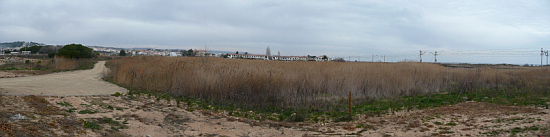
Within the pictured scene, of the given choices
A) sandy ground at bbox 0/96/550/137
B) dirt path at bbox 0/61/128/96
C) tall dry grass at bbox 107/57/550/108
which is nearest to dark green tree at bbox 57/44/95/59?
tall dry grass at bbox 107/57/550/108

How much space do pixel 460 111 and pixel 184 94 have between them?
11.6 metres

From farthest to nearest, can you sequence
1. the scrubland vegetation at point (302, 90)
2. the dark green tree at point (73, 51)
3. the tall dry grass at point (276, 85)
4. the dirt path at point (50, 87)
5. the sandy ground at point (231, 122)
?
the dark green tree at point (73, 51), the tall dry grass at point (276, 85), the scrubland vegetation at point (302, 90), the dirt path at point (50, 87), the sandy ground at point (231, 122)

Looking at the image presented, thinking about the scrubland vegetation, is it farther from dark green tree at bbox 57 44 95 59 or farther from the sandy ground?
dark green tree at bbox 57 44 95 59

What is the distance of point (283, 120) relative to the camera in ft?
35.9

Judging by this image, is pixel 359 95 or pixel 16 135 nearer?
pixel 16 135

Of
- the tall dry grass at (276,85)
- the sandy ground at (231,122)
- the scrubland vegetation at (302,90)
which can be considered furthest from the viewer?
the tall dry grass at (276,85)

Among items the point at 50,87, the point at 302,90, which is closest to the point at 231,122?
the point at 302,90

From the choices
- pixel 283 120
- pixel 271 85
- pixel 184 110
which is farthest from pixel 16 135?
pixel 271 85

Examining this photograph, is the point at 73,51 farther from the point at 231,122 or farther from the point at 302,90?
the point at 231,122

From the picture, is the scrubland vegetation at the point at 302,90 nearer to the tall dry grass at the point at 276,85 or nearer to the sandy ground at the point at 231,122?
the tall dry grass at the point at 276,85

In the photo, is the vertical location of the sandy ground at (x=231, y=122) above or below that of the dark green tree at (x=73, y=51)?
below

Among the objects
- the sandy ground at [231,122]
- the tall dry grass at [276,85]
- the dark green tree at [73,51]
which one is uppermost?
the dark green tree at [73,51]

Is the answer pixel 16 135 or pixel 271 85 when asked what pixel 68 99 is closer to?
pixel 16 135

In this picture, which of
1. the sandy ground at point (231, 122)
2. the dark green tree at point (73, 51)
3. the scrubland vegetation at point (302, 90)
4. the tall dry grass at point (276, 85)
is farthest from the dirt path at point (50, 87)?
the dark green tree at point (73, 51)
